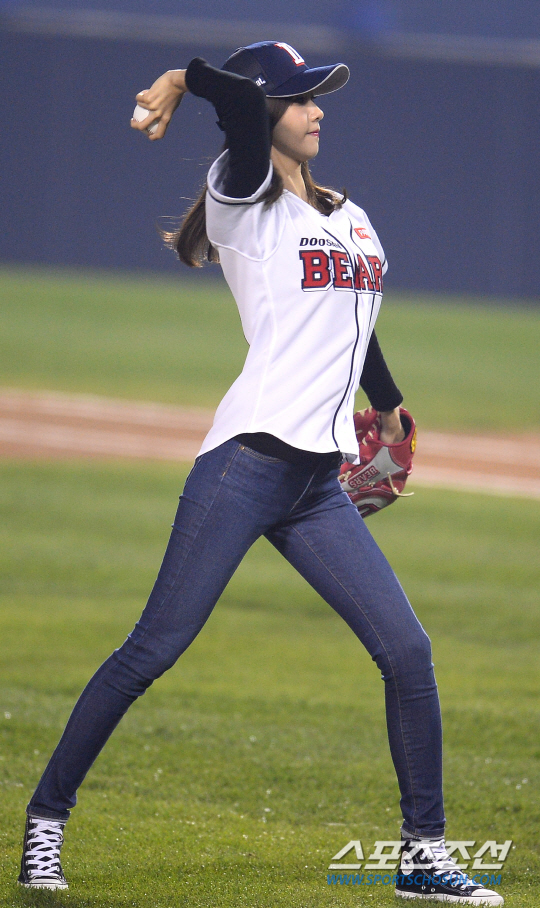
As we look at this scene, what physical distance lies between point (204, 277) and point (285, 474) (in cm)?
2667

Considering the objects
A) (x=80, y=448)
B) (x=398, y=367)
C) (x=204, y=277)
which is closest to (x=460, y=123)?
(x=204, y=277)

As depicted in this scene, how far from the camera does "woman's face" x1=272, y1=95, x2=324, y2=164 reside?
2.79m

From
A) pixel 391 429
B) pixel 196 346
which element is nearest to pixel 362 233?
pixel 391 429

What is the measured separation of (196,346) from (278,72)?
1579 cm

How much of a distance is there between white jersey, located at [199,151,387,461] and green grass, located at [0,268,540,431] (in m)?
10.2

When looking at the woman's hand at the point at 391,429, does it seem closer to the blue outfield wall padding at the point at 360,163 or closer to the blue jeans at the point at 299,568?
the blue jeans at the point at 299,568

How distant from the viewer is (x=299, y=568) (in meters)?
2.93

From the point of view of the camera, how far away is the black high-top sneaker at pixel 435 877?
285 centimetres

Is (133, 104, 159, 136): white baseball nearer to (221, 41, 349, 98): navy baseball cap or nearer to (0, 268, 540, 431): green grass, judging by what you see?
(221, 41, 349, 98): navy baseball cap

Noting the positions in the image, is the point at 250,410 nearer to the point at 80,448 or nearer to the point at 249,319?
the point at 249,319

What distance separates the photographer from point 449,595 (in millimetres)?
6605

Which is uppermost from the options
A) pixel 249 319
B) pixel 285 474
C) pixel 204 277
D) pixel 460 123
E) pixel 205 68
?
pixel 460 123

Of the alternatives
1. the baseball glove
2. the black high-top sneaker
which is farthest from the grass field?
the baseball glove

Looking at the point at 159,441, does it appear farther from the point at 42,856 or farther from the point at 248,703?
the point at 42,856
